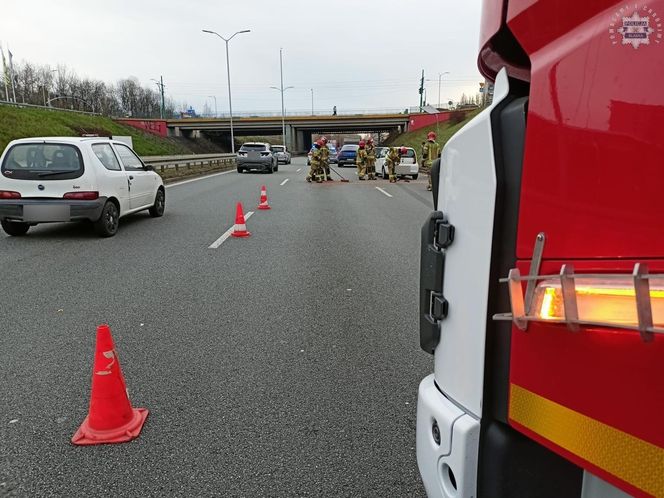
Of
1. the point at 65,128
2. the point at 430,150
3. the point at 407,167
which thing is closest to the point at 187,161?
the point at 407,167

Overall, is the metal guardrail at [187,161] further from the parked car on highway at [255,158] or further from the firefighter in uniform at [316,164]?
the firefighter in uniform at [316,164]

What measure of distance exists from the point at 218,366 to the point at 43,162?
6.34 m

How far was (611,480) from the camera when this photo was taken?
3.73ft

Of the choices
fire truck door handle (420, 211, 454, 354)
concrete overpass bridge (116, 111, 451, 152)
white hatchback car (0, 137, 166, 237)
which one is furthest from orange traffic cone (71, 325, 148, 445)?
concrete overpass bridge (116, 111, 451, 152)

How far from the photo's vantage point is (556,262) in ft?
3.90

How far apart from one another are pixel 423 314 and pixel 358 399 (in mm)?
1636

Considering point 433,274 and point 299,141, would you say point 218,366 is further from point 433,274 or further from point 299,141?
point 299,141

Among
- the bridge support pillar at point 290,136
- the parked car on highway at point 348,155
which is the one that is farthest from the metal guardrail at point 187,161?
the bridge support pillar at point 290,136

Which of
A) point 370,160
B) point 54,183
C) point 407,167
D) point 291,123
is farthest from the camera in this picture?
point 291,123

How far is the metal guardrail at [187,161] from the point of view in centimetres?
2511

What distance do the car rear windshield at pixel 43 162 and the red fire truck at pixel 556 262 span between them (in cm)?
809

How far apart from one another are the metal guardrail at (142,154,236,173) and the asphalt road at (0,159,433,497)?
1547 centimetres

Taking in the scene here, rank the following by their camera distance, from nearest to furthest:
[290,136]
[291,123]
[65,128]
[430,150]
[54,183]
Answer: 1. [54,183]
2. [430,150]
3. [65,128]
4. [291,123]
5. [290,136]

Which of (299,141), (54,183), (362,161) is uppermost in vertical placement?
(299,141)
